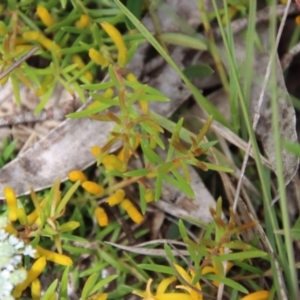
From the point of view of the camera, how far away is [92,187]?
5.45 ft

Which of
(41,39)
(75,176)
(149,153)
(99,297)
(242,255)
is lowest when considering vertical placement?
(99,297)

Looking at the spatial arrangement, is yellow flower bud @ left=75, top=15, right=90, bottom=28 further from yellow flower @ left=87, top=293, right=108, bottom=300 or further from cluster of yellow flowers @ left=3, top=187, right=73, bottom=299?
yellow flower @ left=87, top=293, right=108, bottom=300

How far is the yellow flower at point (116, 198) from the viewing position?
5.50ft

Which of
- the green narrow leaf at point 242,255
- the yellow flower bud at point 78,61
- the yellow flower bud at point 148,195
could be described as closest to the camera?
the green narrow leaf at point 242,255

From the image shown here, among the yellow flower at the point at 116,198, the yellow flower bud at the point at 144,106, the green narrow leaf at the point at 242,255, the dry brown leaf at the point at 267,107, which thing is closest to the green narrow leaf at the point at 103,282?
the yellow flower at the point at 116,198

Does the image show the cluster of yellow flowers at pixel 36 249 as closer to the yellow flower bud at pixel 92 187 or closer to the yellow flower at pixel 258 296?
the yellow flower bud at pixel 92 187

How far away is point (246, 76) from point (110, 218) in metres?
0.61

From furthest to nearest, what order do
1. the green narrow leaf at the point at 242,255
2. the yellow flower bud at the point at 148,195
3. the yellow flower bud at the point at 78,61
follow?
1. the yellow flower bud at the point at 78,61
2. the yellow flower bud at the point at 148,195
3. the green narrow leaf at the point at 242,255

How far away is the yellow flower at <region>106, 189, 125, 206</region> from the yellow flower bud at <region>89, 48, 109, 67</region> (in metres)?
0.39

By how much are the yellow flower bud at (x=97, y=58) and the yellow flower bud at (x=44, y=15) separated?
186 mm

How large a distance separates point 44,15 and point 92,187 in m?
0.54

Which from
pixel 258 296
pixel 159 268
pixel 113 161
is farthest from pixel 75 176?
pixel 258 296

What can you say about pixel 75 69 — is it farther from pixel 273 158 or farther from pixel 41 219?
pixel 273 158

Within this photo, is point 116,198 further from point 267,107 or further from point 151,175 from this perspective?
point 267,107
